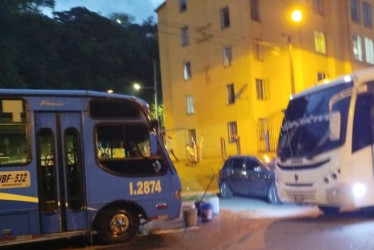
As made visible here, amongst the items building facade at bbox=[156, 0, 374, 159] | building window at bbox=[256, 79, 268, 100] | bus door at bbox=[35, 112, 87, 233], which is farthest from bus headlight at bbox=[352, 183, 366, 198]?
building window at bbox=[256, 79, 268, 100]

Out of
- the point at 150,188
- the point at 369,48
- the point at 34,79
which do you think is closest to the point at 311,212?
the point at 150,188

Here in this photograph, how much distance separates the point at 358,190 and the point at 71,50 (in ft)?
87.7

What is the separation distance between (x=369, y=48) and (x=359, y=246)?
1325 inches

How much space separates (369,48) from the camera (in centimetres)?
3909

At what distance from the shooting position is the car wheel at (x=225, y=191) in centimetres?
1770

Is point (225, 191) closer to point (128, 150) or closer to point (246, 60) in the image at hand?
point (128, 150)

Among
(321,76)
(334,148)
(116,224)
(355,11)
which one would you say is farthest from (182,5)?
(116,224)

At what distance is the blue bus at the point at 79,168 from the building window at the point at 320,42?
25.6 meters

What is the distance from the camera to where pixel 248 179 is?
53.6ft

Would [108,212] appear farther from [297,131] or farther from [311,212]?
[311,212]

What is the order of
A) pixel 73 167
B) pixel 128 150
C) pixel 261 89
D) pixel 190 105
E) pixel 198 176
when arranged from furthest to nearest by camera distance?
pixel 190 105
pixel 261 89
pixel 198 176
pixel 128 150
pixel 73 167

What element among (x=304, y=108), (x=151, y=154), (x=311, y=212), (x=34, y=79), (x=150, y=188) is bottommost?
(x=311, y=212)

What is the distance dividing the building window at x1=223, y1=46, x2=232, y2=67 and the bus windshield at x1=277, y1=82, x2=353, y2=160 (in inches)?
818

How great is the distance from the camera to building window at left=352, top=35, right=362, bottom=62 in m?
36.6
